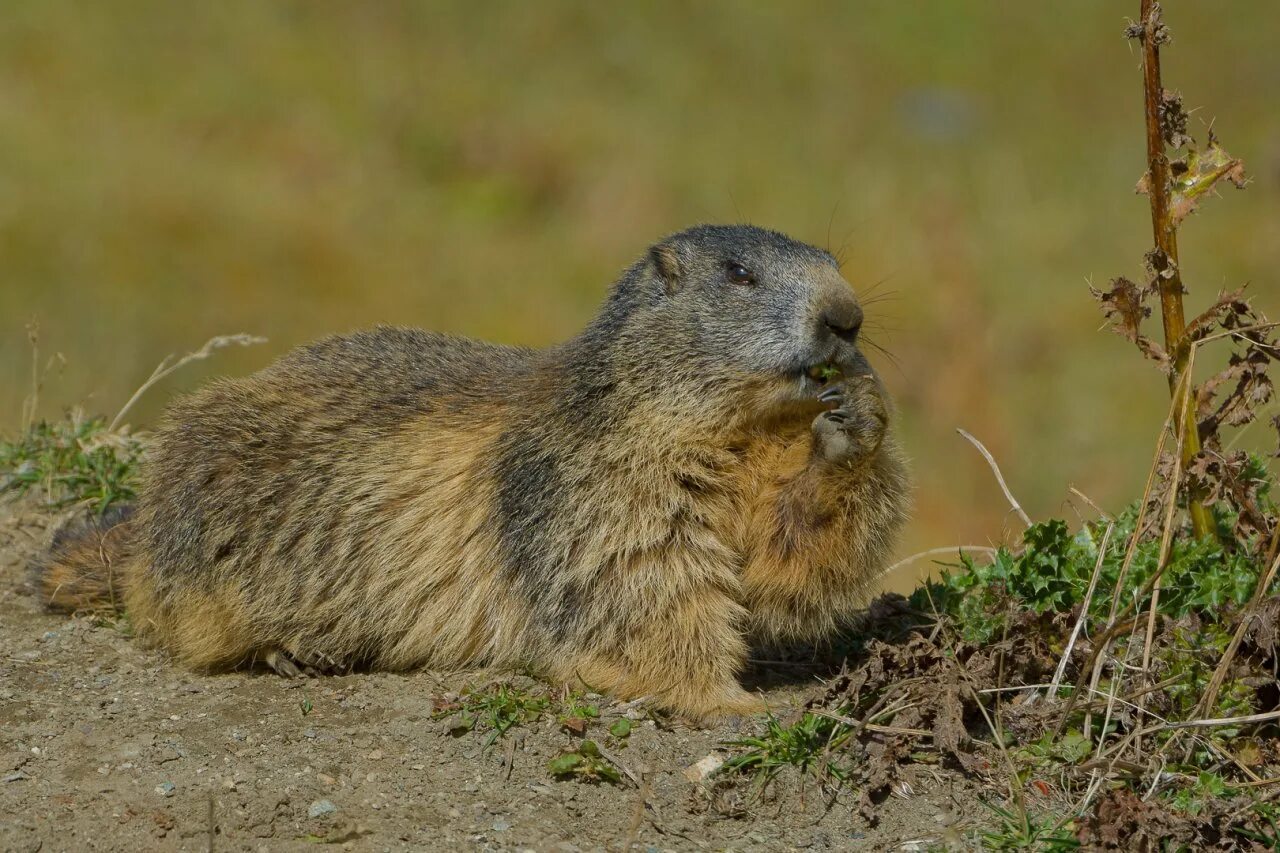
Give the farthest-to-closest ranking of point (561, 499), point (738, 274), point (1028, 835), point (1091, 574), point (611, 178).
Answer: point (611, 178), point (738, 274), point (561, 499), point (1091, 574), point (1028, 835)

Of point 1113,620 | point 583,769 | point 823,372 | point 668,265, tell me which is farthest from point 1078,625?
point 668,265

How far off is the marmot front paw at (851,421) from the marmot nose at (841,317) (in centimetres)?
21

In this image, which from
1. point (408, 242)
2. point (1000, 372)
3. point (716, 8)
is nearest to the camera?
point (1000, 372)

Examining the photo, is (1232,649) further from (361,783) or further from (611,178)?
(611,178)

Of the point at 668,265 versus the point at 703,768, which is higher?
the point at 668,265

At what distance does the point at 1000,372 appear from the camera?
17297mm

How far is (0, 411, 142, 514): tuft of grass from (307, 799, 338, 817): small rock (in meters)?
3.34

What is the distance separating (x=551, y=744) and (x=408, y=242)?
14.6m

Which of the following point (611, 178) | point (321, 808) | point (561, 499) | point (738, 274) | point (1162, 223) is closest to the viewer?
point (321, 808)

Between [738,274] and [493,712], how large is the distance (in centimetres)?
198

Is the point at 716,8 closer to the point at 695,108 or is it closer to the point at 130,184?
the point at 695,108

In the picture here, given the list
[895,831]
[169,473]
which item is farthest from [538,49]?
[895,831]

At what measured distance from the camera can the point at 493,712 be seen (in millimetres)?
5141

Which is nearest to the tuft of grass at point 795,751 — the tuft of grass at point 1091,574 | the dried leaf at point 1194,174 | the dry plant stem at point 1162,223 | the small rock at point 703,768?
the small rock at point 703,768
